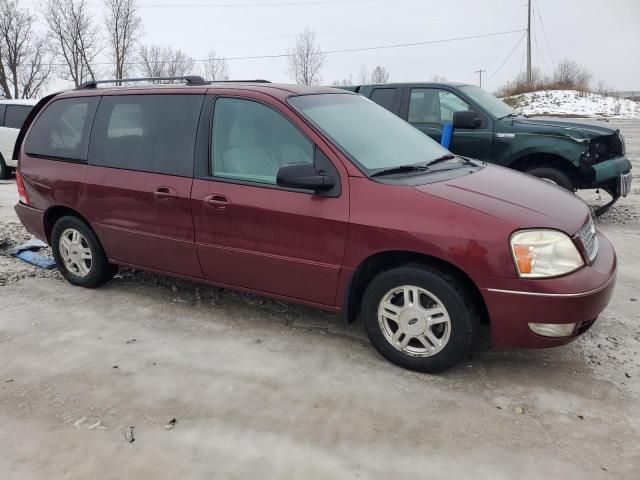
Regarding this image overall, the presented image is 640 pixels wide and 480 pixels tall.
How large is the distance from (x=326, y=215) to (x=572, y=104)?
37.0 meters

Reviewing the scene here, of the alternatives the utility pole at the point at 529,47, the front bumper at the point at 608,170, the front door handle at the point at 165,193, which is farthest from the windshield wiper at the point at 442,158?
the utility pole at the point at 529,47

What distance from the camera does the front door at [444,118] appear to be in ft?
23.4

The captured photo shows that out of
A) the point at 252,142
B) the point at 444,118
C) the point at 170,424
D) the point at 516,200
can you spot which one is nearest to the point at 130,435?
the point at 170,424

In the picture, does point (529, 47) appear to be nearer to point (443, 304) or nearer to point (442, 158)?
point (442, 158)

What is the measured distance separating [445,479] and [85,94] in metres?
4.06

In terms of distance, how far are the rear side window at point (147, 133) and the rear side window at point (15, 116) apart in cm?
845

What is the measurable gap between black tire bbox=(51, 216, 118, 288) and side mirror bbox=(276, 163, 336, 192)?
2.13 m

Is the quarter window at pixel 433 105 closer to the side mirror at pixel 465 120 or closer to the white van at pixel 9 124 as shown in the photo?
the side mirror at pixel 465 120

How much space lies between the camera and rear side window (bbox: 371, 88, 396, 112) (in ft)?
25.0

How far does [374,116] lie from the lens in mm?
4191

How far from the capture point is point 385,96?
302 inches

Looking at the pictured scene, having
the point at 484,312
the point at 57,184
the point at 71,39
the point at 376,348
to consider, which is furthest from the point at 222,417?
the point at 71,39

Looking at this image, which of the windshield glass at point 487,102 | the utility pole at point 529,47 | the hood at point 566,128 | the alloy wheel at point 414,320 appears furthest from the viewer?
the utility pole at point 529,47

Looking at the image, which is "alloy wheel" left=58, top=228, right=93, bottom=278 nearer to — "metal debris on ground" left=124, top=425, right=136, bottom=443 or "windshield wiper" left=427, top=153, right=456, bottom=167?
"metal debris on ground" left=124, top=425, right=136, bottom=443
